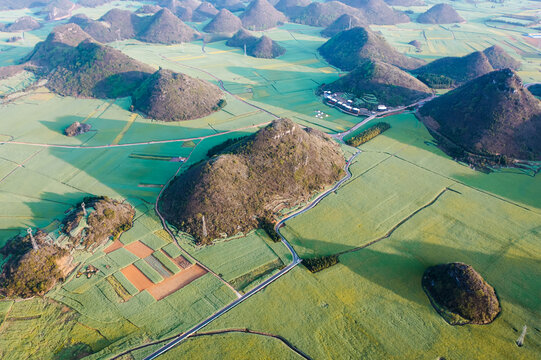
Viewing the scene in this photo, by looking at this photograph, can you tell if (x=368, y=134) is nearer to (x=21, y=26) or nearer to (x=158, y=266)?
(x=158, y=266)

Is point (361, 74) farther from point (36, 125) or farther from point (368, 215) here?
point (36, 125)

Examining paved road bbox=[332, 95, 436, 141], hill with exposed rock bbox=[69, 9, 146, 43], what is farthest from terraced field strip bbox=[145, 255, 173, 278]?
hill with exposed rock bbox=[69, 9, 146, 43]

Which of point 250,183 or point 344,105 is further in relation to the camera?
point 344,105

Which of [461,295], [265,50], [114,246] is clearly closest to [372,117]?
[461,295]

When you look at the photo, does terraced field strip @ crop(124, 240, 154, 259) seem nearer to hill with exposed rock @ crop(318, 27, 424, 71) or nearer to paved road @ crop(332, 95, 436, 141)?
paved road @ crop(332, 95, 436, 141)

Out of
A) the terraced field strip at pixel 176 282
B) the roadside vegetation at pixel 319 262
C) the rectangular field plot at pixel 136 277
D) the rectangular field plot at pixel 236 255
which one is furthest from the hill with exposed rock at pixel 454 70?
the rectangular field plot at pixel 136 277

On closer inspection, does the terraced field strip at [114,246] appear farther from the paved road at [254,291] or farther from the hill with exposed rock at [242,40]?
the hill with exposed rock at [242,40]
